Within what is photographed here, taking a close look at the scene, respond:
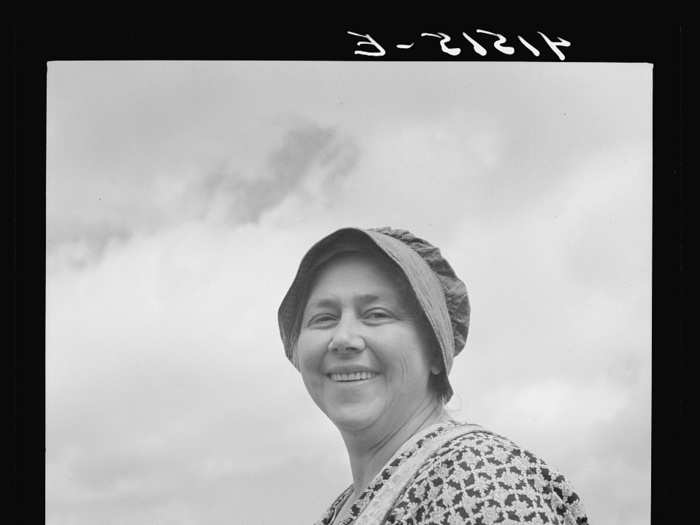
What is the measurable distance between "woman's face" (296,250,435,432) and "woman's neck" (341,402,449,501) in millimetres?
36

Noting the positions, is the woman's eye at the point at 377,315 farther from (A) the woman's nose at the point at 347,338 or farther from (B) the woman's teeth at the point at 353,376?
(B) the woman's teeth at the point at 353,376

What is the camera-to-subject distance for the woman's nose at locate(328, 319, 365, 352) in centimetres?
688

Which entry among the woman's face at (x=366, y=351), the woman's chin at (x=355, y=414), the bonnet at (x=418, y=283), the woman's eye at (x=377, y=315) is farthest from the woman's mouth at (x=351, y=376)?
the bonnet at (x=418, y=283)

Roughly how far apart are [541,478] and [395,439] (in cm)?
87

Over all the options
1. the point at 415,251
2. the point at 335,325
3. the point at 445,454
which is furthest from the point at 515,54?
the point at 445,454

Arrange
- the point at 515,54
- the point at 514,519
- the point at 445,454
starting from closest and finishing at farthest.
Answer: the point at 514,519 < the point at 445,454 < the point at 515,54

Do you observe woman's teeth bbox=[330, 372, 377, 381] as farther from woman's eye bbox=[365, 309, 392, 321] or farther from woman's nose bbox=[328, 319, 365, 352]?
woman's eye bbox=[365, 309, 392, 321]

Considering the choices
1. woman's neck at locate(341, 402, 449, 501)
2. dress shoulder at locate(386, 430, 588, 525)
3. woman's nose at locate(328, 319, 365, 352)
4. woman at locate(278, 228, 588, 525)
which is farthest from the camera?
woman's neck at locate(341, 402, 449, 501)

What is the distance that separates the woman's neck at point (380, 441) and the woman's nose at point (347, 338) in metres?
0.44

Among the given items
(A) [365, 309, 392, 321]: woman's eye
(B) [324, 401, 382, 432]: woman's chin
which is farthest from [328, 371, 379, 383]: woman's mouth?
(A) [365, 309, 392, 321]: woman's eye

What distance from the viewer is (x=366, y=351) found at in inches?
272

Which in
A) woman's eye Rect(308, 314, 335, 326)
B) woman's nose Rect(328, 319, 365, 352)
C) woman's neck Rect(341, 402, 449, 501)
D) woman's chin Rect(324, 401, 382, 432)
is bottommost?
woman's neck Rect(341, 402, 449, 501)

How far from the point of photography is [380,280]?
700cm

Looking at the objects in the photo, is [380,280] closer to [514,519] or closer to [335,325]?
[335,325]
